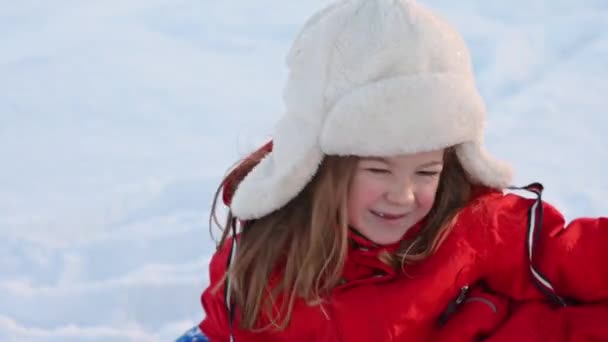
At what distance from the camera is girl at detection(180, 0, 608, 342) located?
1591 millimetres

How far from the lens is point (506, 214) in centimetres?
179

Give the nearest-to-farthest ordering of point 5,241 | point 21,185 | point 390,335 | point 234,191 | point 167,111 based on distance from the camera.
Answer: point 390,335, point 234,191, point 5,241, point 21,185, point 167,111

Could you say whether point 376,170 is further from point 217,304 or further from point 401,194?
point 217,304

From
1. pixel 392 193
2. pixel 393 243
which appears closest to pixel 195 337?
pixel 393 243

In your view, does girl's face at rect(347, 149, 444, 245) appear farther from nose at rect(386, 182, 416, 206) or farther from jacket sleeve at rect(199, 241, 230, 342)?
jacket sleeve at rect(199, 241, 230, 342)

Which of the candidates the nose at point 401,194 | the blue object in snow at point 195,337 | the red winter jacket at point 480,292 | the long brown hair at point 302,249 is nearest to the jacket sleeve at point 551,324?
the red winter jacket at point 480,292

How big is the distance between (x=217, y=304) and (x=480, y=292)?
0.53m

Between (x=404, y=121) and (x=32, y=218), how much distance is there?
70.3 inches

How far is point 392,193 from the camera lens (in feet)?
5.35

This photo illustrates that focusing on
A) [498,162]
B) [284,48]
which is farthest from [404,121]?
[284,48]

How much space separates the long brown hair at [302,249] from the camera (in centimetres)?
173

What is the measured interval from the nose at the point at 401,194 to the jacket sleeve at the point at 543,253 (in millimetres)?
221

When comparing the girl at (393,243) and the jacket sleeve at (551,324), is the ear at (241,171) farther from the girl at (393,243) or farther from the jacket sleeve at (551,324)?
the jacket sleeve at (551,324)

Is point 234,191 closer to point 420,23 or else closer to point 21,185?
point 420,23
